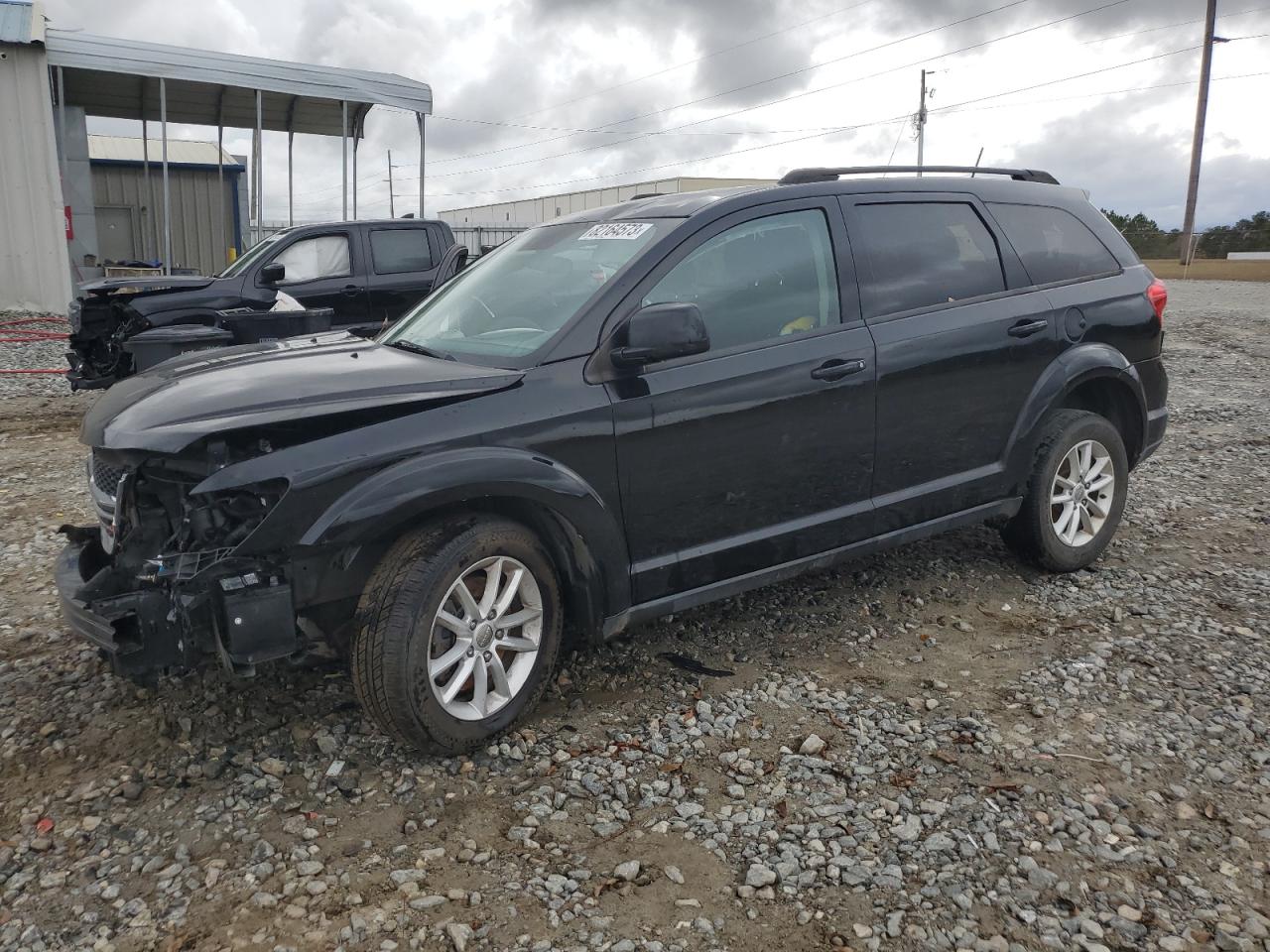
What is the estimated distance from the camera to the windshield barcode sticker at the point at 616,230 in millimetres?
3781

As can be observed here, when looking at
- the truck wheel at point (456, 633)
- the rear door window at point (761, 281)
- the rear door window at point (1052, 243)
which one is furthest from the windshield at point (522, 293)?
the rear door window at point (1052, 243)

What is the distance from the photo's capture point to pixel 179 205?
2730cm

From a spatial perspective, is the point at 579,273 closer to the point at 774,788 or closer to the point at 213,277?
the point at 774,788

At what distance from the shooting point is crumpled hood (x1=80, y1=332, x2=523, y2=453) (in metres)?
2.93

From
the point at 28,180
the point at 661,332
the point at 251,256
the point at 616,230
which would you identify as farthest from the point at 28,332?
the point at 661,332

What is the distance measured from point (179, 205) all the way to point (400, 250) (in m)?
20.1

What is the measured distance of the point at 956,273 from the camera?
14.3 feet

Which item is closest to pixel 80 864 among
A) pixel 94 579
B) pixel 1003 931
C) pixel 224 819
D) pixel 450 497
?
pixel 224 819

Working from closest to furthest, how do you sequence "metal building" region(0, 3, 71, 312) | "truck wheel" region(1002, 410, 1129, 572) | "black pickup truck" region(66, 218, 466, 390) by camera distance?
"truck wheel" region(1002, 410, 1129, 572), "black pickup truck" region(66, 218, 466, 390), "metal building" region(0, 3, 71, 312)

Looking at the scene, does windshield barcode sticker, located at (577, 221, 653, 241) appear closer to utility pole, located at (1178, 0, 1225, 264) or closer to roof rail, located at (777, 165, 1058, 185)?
roof rail, located at (777, 165, 1058, 185)

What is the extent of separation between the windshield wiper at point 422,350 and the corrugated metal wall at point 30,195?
14778 millimetres

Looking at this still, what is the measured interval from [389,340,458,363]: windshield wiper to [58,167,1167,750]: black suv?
42 millimetres

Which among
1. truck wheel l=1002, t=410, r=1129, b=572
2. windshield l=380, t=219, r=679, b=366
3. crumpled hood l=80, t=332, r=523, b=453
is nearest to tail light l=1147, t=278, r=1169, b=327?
truck wheel l=1002, t=410, r=1129, b=572

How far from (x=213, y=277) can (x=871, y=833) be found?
899 centimetres
